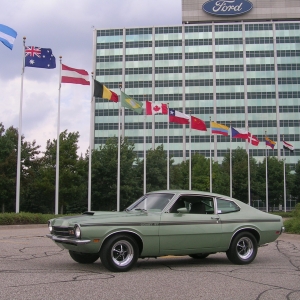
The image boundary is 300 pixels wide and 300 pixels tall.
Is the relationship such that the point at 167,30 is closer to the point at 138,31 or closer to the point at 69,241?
the point at 138,31

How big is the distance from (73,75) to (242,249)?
61.4 feet

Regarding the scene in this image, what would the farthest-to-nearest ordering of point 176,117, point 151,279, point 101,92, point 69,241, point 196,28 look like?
point 196,28
point 176,117
point 101,92
point 69,241
point 151,279

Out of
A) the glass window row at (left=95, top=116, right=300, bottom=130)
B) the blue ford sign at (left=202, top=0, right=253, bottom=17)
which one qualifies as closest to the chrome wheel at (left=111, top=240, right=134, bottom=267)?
the glass window row at (left=95, top=116, right=300, bottom=130)

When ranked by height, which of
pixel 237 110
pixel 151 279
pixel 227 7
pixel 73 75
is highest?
pixel 227 7

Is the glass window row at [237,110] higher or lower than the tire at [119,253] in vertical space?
higher

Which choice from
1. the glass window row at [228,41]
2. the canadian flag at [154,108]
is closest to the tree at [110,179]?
the canadian flag at [154,108]

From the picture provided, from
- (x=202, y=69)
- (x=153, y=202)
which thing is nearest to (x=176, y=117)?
(x=153, y=202)

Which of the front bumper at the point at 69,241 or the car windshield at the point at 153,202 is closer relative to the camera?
the front bumper at the point at 69,241

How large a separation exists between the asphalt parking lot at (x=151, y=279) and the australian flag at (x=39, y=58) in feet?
51.2

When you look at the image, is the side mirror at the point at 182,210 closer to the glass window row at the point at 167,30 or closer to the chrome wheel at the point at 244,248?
the chrome wheel at the point at 244,248

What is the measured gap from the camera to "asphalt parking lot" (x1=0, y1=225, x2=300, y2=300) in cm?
672

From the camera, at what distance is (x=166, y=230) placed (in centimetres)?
923

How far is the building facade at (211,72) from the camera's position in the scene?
3703 inches

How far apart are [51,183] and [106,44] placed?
6082 centimetres
